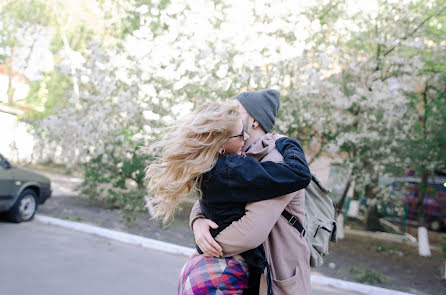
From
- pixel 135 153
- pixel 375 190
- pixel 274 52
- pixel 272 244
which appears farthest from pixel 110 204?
pixel 272 244

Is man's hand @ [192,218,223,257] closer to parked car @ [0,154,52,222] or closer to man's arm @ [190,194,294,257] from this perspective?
man's arm @ [190,194,294,257]

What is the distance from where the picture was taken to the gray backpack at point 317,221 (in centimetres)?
198

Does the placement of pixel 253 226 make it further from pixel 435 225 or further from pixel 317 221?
pixel 435 225

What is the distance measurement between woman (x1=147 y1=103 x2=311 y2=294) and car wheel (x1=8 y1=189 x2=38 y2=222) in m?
7.46

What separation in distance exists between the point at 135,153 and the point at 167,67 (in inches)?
86.2

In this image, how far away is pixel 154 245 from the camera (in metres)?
7.75

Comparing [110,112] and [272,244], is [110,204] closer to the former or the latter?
[110,112]

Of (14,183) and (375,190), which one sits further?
(375,190)

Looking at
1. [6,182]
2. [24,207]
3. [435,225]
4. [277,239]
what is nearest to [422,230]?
[435,225]

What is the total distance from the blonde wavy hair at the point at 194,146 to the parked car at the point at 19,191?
708cm

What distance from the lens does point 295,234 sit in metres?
1.88

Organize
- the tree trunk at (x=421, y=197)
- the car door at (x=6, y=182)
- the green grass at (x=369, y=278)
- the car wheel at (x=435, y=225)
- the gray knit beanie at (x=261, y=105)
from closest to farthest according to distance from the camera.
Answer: the gray knit beanie at (x=261, y=105) < the green grass at (x=369, y=278) < the car door at (x=6, y=182) < the tree trunk at (x=421, y=197) < the car wheel at (x=435, y=225)

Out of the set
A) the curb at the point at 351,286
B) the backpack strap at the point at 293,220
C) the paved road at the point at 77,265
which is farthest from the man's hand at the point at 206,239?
the curb at the point at 351,286

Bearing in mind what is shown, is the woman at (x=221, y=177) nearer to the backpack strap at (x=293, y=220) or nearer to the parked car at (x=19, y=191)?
the backpack strap at (x=293, y=220)
